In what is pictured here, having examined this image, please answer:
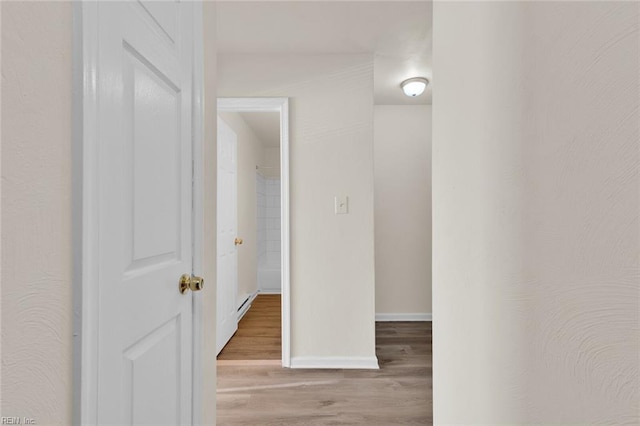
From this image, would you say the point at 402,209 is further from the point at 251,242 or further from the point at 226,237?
the point at 251,242

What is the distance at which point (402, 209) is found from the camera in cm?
409

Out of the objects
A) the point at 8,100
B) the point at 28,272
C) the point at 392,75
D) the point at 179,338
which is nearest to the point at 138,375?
the point at 179,338

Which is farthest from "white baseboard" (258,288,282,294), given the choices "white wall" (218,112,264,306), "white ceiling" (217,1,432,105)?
"white ceiling" (217,1,432,105)

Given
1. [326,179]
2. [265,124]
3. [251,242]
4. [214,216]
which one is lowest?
[251,242]

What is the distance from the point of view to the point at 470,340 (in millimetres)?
1112

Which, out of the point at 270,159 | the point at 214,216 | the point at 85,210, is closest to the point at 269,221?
the point at 270,159

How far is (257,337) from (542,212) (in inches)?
122

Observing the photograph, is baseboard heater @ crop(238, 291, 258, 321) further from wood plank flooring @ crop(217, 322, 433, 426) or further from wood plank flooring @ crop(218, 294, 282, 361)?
wood plank flooring @ crop(217, 322, 433, 426)

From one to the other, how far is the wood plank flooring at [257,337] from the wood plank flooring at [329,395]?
0.24 meters

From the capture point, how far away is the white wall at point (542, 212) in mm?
571

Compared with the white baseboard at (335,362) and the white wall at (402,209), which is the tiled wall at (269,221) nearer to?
the white wall at (402,209)

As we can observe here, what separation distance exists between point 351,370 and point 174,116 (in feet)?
7.31

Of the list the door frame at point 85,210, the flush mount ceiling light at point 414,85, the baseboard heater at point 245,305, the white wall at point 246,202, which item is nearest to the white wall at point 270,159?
the white wall at point 246,202

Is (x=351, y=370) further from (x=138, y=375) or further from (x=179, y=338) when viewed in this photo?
(x=138, y=375)
